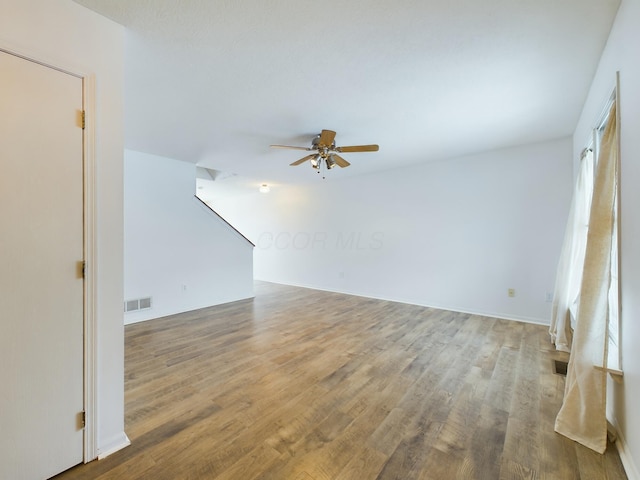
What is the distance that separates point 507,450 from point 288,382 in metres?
1.48

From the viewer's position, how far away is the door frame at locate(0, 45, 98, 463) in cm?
137

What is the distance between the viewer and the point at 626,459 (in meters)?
1.35

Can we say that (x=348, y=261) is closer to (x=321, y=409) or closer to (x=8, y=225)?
(x=321, y=409)

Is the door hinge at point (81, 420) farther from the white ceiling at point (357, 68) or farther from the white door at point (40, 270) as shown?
the white ceiling at point (357, 68)

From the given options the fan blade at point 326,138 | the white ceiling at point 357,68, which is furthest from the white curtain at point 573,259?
the fan blade at point 326,138

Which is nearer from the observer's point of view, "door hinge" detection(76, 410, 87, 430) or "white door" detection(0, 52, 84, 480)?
"white door" detection(0, 52, 84, 480)

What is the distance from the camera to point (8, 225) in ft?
3.86

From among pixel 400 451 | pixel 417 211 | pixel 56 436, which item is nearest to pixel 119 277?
pixel 56 436

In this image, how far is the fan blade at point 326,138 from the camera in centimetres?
279

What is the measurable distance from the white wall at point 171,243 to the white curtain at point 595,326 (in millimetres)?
4456

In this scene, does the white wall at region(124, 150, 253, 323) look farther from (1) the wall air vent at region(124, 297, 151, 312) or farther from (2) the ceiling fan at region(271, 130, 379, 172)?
(2) the ceiling fan at region(271, 130, 379, 172)

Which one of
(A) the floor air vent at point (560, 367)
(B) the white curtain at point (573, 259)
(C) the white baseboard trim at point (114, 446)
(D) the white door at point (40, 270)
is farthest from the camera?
(B) the white curtain at point (573, 259)

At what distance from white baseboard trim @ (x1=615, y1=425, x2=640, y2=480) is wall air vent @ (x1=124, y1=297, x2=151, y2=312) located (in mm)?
4709

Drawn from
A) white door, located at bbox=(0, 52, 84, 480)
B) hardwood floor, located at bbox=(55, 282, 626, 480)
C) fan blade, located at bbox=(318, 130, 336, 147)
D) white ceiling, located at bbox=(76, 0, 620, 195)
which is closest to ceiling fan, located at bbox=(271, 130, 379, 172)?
fan blade, located at bbox=(318, 130, 336, 147)
